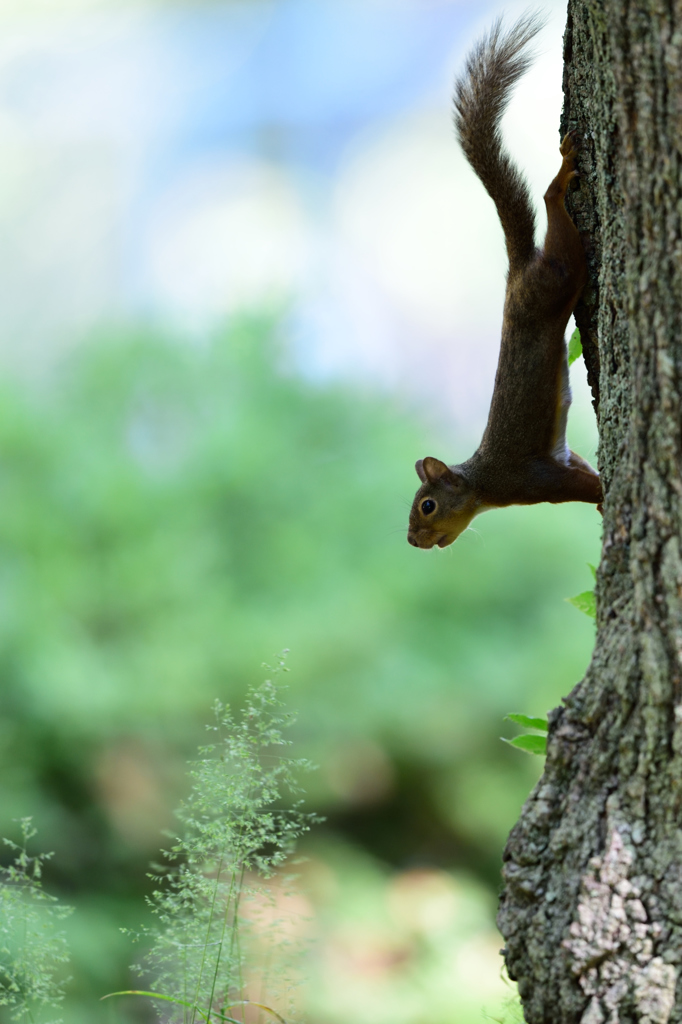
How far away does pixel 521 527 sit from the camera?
3670 millimetres

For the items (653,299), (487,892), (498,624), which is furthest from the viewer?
(498,624)

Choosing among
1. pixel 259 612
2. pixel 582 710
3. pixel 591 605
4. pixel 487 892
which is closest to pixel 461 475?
pixel 591 605

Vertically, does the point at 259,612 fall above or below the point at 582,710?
above

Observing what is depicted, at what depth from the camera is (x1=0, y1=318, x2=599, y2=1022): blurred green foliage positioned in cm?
324

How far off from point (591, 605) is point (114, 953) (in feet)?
7.42

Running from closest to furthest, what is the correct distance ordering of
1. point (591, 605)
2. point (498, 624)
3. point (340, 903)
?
point (591, 605) < point (340, 903) < point (498, 624)

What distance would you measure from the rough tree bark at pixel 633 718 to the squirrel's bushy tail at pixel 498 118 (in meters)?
0.49

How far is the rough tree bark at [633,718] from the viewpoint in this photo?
792mm

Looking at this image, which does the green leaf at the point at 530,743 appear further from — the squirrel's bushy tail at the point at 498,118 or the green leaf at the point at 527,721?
the squirrel's bushy tail at the point at 498,118

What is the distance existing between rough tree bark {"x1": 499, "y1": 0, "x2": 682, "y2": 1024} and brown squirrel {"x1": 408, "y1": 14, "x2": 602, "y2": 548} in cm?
31

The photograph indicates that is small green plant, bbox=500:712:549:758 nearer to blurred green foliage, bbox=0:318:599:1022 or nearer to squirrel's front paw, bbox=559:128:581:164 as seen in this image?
squirrel's front paw, bbox=559:128:581:164

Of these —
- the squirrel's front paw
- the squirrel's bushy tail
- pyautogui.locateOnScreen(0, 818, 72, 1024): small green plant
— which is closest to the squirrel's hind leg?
the squirrel's front paw

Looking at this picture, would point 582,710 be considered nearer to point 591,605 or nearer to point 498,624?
point 591,605

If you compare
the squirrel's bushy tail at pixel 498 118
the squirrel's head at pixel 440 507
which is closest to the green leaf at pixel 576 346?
the squirrel's bushy tail at pixel 498 118
